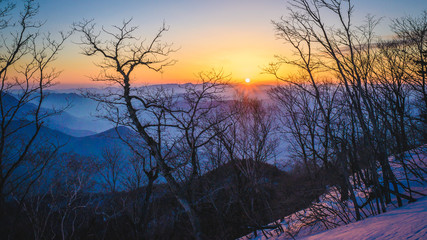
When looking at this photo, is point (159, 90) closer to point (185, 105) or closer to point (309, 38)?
point (185, 105)

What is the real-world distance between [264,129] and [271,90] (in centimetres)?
412

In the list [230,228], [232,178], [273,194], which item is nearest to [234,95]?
[232,178]

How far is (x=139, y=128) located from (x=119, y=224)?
12526 mm

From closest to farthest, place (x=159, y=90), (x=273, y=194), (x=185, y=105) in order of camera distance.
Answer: (x=159, y=90) → (x=185, y=105) → (x=273, y=194)

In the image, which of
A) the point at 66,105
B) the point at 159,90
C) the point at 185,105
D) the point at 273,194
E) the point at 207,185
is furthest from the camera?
the point at 273,194

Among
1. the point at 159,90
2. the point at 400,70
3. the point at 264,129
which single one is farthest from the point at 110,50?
the point at 400,70

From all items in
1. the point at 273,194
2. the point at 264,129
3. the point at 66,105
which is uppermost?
the point at 66,105

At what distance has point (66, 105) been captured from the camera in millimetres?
7816

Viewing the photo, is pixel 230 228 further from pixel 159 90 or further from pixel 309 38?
pixel 309 38

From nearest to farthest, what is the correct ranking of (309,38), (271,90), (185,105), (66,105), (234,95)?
(309,38), (66,105), (185,105), (234,95), (271,90)

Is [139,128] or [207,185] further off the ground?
[139,128]

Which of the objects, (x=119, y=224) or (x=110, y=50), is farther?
(x=119, y=224)

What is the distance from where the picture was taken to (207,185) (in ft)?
55.6

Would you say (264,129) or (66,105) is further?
(264,129)
